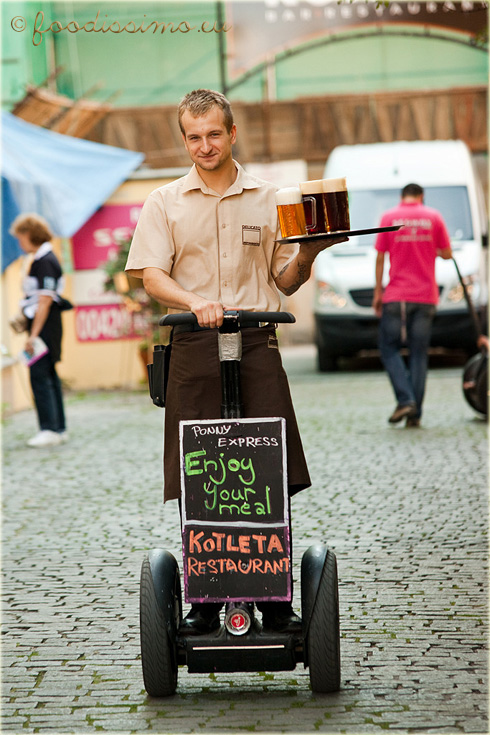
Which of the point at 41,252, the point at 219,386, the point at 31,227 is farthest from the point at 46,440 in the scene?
the point at 219,386

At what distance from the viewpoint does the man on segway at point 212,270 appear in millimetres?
3941

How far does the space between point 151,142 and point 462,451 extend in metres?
13.2

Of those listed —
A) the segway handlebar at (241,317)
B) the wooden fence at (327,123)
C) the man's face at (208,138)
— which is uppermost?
the wooden fence at (327,123)

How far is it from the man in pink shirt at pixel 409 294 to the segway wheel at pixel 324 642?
20.3ft

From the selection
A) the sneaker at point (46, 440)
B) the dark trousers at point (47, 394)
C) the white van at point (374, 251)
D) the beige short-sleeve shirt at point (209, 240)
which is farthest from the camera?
the white van at point (374, 251)

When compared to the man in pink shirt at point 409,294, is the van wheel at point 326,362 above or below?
below

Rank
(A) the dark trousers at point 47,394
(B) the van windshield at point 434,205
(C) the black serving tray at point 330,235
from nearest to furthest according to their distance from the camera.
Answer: (C) the black serving tray at point 330,235
(A) the dark trousers at point 47,394
(B) the van windshield at point 434,205

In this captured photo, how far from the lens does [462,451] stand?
890cm

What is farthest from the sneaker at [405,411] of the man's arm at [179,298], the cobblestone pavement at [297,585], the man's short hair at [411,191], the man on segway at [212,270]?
the man's arm at [179,298]

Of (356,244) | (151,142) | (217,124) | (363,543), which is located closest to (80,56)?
(151,142)

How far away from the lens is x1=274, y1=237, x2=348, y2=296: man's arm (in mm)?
3791

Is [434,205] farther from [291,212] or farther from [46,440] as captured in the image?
[291,212]

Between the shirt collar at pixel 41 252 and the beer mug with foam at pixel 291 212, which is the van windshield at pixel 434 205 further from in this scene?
the beer mug with foam at pixel 291 212

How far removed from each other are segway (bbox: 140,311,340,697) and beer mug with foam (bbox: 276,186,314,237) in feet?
0.93
